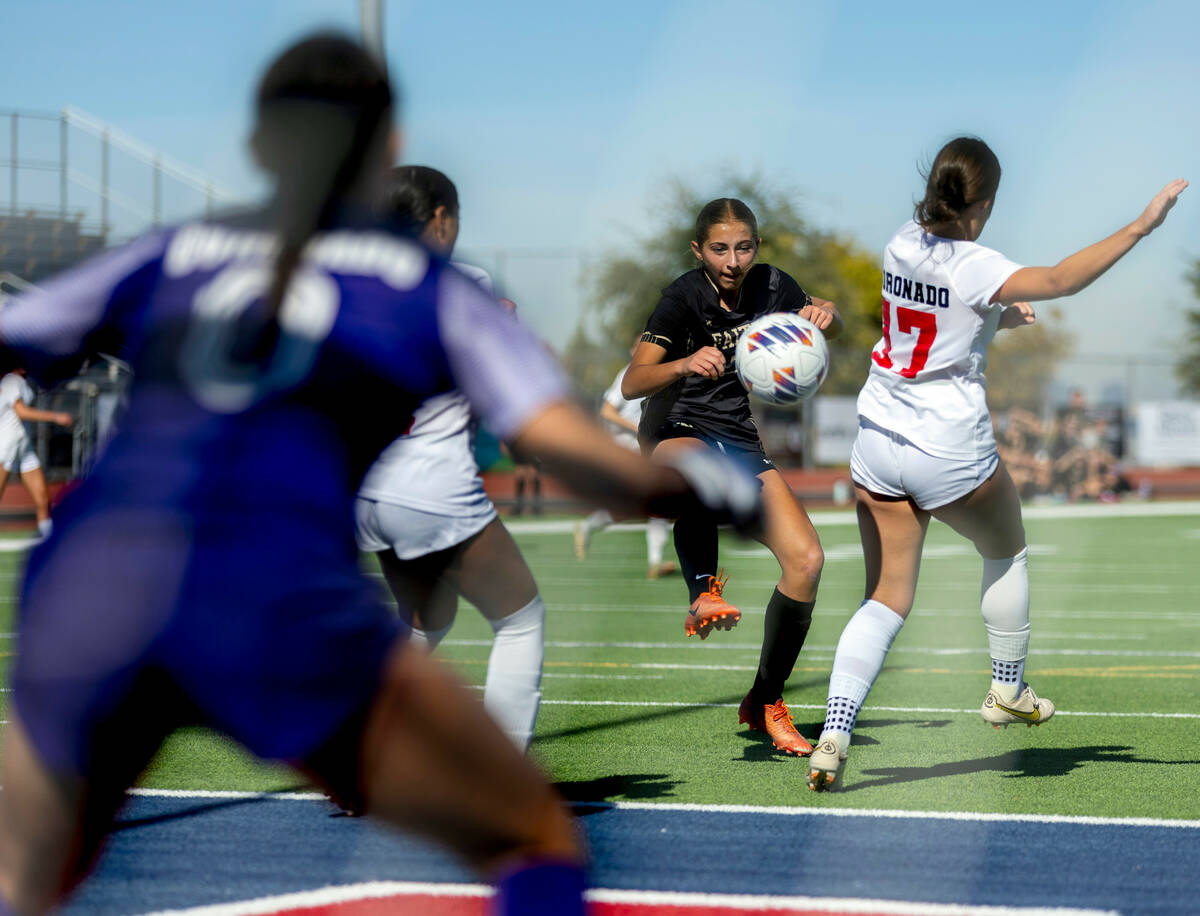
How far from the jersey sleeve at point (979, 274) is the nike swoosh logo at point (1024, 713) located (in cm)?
163

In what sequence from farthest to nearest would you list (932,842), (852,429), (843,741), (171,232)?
1. (852,429)
2. (843,741)
3. (932,842)
4. (171,232)

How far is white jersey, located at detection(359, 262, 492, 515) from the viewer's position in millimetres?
4367

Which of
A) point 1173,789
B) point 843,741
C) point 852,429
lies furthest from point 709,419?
point 852,429

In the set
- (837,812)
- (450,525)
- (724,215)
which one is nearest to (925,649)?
(724,215)

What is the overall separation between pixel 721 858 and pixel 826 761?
830mm

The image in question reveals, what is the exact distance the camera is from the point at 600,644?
9.50m

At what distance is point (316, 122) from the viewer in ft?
6.43

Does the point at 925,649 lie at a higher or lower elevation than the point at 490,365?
lower

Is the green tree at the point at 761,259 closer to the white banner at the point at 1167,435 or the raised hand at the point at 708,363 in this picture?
the white banner at the point at 1167,435

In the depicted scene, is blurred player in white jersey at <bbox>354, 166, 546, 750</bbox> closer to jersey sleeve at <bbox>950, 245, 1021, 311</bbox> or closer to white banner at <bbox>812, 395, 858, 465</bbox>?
jersey sleeve at <bbox>950, 245, 1021, 311</bbox>

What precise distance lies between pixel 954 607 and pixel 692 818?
8251mm

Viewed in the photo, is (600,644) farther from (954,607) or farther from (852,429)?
(852,429)

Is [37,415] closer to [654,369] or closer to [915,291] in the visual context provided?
[654,369]

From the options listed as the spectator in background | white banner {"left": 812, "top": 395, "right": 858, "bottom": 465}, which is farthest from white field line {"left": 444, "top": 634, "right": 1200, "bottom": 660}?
white banner {"left": 812, "top": 395, "right": 858, "bottom": 465}
